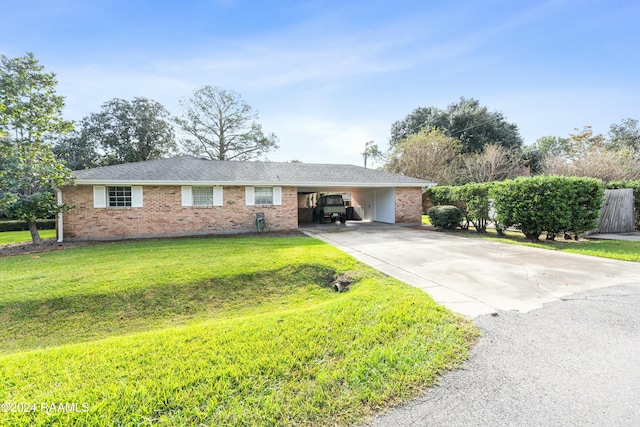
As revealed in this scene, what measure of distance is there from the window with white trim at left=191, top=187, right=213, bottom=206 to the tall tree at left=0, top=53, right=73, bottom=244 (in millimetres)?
4432

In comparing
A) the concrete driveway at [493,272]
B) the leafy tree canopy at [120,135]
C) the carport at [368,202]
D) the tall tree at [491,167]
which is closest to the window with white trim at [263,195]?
the carport at [368,202]

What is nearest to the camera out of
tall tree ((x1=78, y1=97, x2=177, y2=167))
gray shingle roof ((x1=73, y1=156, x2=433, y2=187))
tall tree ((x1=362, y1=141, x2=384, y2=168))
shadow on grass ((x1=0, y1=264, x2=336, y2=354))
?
shadow on grass ((x1=0, y1=264, x2=336, y2=354))

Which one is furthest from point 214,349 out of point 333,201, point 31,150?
point 333,201

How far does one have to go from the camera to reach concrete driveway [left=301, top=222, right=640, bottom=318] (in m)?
4.13

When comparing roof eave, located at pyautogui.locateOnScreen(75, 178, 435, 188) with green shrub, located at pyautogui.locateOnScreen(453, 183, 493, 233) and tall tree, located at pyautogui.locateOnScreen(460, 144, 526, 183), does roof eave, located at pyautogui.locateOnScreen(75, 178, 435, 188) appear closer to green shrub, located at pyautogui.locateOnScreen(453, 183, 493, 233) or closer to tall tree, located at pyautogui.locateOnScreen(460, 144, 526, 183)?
green shrub, located at pyautogui.locateOnScreen(453, 183, 493, 233)

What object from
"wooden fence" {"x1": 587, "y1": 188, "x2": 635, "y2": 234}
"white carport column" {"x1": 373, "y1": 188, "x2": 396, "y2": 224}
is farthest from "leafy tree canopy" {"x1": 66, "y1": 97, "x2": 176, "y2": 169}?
"wooden fence" {"x1": 587, "y1": 188, "x2": 635, "y2": 234}

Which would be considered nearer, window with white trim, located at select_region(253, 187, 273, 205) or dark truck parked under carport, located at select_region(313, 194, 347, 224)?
window with white trim, located at select_region(253, 187, 273, 205)

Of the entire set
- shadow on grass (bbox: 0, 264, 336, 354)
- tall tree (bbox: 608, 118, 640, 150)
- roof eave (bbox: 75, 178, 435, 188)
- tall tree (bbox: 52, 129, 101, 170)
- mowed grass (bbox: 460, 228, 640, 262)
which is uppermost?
tall tree (bbox: 608, 118, 640, 150)

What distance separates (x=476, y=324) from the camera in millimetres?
3314

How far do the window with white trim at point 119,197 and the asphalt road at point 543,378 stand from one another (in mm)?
13427

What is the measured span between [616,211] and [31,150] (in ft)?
75.8

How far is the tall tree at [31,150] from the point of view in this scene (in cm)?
982

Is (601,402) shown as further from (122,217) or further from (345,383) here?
(122,217)

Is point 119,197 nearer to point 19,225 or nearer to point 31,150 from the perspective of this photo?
point 31,150
